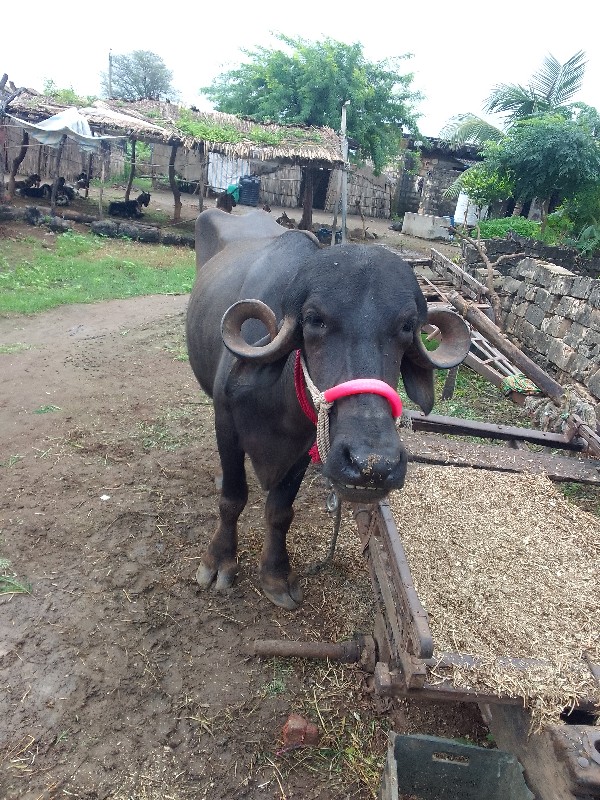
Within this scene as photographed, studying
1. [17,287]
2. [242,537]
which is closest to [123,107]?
[17,287]

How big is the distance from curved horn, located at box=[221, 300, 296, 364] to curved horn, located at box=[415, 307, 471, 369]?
22.8 inches

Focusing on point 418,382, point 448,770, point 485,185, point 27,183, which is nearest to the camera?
point 448,770

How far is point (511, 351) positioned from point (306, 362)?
3.65m

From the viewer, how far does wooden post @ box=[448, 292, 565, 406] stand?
4.83m

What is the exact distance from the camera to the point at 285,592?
3.12 meters

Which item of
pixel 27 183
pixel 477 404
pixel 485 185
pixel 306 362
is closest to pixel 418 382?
pixel 306 362

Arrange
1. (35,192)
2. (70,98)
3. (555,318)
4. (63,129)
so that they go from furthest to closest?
(35,192) → (70,98) → (63,129) → (555,318)

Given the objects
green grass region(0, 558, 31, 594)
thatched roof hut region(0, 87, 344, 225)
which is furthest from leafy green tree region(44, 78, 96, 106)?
green grass region(0, 558, 31, 594)

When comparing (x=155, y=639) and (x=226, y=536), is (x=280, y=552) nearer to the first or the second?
(x=226, y=536)

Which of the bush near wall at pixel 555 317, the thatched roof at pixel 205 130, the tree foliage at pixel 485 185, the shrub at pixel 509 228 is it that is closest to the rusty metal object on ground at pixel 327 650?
the bush near wall at pixel 555 317

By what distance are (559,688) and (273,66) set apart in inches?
741

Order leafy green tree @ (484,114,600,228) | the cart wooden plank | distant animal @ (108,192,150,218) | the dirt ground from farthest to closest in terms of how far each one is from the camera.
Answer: distant animal @ (108,192,150,218), leafy green tree @ (484,114,600,228), the cart wooden plank, the dirt ground

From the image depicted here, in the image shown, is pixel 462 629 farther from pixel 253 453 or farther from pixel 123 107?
pixel 123 107

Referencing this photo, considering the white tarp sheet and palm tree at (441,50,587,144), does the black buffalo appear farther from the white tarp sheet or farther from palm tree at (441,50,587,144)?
palm tree at (441,50,587,144)
